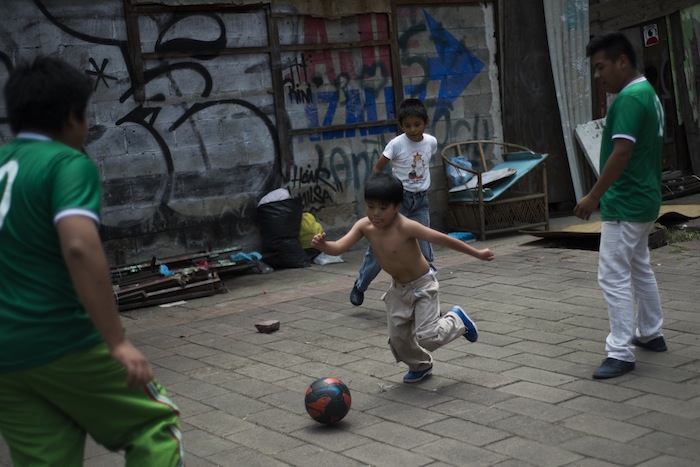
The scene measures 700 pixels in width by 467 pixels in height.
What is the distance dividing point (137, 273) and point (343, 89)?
3.35m

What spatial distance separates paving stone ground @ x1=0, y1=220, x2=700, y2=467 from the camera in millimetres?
4586

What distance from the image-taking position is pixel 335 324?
7492 mm

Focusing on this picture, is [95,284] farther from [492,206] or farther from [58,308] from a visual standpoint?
[492,206]

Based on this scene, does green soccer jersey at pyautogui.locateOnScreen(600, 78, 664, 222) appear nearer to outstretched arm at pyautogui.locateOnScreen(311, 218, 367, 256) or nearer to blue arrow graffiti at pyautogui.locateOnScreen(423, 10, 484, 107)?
outstretched arm at pyautogui.locateOnScreen(311, 218, 367, 256)

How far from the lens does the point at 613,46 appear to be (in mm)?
5492

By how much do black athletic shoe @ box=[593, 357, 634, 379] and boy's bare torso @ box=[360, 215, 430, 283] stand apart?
3.82ft

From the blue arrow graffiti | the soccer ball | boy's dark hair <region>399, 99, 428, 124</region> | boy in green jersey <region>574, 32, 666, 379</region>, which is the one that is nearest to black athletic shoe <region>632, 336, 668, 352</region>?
boy in green jersey <region>574, 32, 666, 379</region>

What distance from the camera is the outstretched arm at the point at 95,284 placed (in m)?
2.81

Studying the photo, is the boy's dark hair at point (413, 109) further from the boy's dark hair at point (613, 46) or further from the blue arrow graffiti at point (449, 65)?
the blue arrow graffiti at point (449, 65)

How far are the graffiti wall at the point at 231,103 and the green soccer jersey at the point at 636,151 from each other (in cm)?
550

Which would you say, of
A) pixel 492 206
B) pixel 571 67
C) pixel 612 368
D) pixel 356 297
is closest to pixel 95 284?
pixel 612 368

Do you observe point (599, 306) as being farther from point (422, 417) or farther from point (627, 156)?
point (422, 417)

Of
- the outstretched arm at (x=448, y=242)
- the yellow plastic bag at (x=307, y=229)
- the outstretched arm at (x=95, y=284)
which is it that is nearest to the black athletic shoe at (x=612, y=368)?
the outstretched arm at (x=448, y=242)

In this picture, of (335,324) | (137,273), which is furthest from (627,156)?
(137,273)
